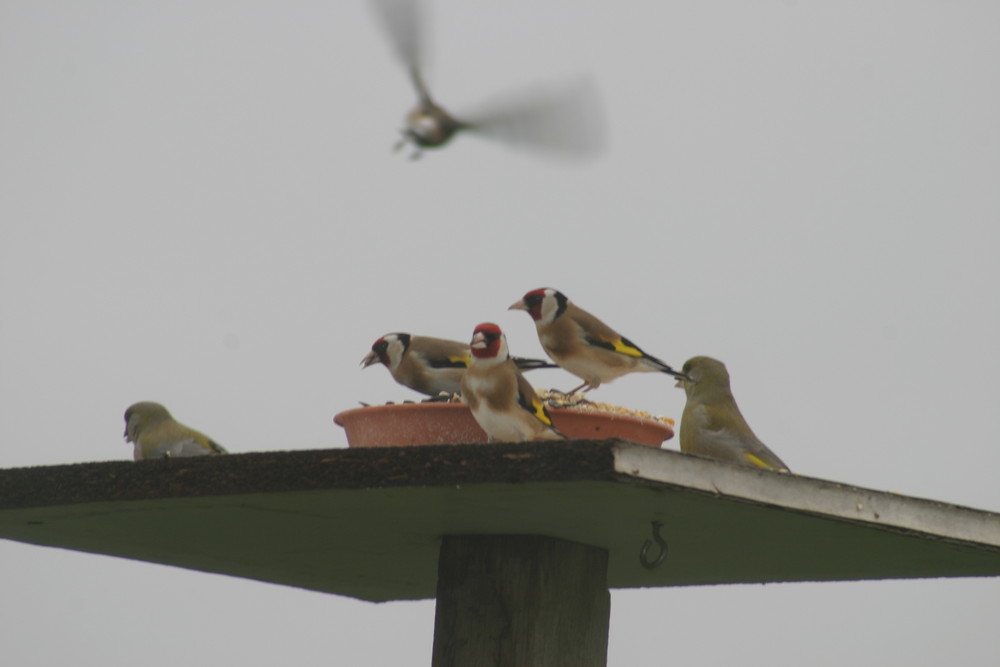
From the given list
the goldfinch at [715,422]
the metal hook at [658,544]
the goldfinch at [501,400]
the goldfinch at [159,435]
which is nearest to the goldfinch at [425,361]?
the goldfinch at [715,422]

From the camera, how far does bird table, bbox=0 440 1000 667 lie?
2.77 m

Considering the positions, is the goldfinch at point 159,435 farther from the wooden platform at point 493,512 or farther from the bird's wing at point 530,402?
the bird's wing at point 530,402

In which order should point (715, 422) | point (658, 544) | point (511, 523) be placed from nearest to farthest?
point (511, 523), point (658, 544), point (715, 422)

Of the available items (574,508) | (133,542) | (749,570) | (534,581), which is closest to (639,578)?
(749,570)

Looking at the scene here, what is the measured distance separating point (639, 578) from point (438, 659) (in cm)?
87

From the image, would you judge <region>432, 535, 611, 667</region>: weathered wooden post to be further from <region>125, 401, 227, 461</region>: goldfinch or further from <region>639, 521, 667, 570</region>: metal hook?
<region>125, 401, 227, 461</region>: goldfinch

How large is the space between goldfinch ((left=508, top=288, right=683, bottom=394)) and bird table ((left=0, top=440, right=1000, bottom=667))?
Answer: 83 centimetres

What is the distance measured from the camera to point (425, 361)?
16.0 feet

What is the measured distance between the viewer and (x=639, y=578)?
4.04 m

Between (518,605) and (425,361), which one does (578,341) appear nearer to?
(425,361)

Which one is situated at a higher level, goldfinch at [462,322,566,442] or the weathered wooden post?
goldfinch at [462,322,566,442]

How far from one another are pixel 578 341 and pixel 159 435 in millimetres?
2334

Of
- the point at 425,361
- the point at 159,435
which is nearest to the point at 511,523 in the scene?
the point at 425,361

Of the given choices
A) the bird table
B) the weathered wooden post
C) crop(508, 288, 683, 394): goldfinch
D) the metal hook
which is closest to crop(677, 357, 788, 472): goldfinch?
crop(508, 288, 683, 394): goldfinch
